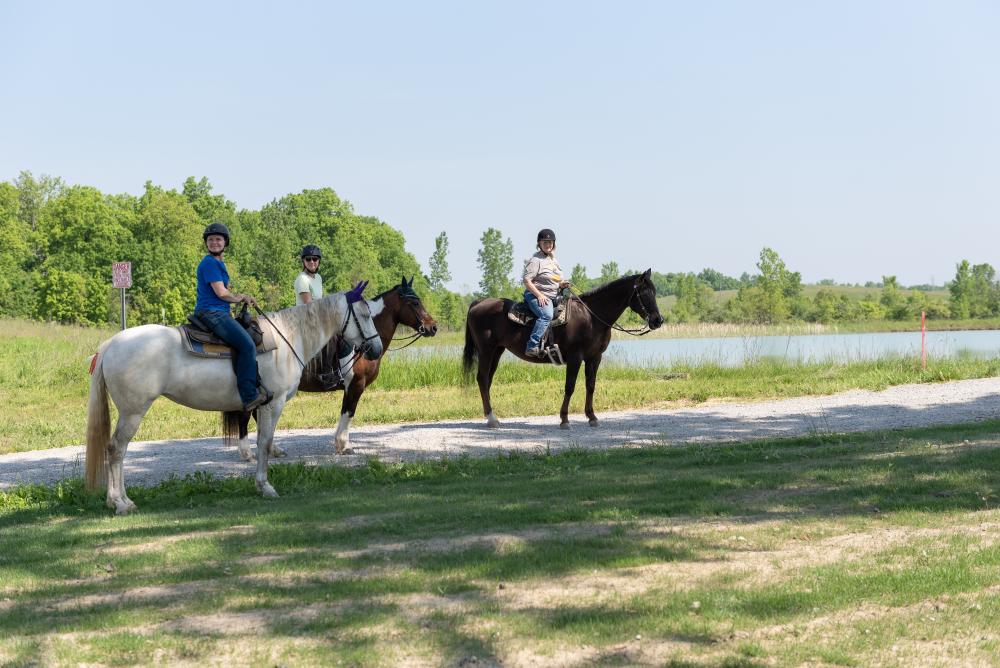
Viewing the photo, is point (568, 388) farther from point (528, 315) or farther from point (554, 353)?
point (528, 315)

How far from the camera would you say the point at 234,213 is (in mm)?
84875

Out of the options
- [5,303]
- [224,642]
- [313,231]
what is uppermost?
[313,231]

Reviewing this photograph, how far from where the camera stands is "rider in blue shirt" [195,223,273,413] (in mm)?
9156

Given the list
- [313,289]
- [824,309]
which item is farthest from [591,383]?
[824,309]

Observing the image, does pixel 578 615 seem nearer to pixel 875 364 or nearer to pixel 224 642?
pixel 224 642

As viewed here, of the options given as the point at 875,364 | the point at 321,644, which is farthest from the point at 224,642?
the point at 875,364

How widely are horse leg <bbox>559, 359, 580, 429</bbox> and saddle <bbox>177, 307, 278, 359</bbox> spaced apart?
604cm

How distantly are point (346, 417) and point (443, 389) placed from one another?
822cm

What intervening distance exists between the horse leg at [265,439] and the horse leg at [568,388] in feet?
19.2

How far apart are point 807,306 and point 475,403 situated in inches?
2761

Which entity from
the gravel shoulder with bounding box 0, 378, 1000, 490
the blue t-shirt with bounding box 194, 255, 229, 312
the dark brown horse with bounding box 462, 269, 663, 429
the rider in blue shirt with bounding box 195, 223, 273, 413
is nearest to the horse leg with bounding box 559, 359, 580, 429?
the dark brown horse with bounding box 462, 269, 663, 429

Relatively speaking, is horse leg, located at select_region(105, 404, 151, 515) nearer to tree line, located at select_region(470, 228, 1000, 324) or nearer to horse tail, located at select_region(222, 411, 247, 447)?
horse tail, located at select_region(222, 411, 247, 447)

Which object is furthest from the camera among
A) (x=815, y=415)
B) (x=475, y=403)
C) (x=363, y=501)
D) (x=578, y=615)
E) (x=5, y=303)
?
(x=5, y=303)

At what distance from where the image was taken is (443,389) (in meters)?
20.5
